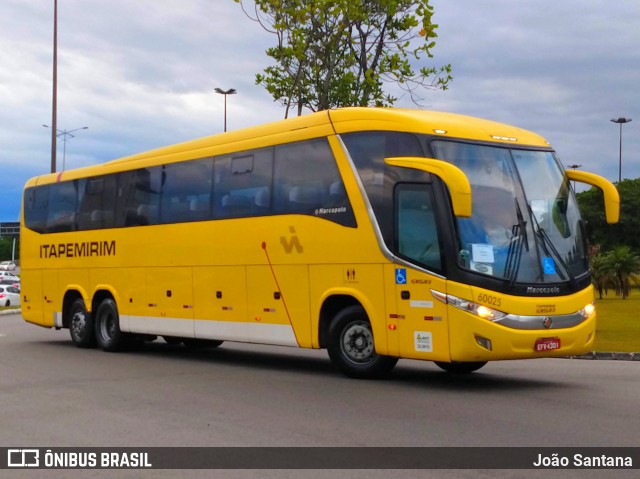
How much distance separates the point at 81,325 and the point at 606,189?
11357 mm

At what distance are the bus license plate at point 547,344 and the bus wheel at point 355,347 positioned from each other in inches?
83.6

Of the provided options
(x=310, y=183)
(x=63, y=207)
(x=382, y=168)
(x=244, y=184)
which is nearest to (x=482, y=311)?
(x=382, y=168)

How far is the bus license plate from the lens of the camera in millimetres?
11688

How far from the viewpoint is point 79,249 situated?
19.8 m

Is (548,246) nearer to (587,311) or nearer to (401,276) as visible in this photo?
(587,311)

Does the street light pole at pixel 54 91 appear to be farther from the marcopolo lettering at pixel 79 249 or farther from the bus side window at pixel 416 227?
the bus side window at pixel 416 227

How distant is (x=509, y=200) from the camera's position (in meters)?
12.1

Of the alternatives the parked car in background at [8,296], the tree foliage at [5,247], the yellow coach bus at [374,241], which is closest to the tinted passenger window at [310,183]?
the yellow coach bus at [374,241]

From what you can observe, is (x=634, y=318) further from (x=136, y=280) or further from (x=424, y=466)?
(x=424, y=466)

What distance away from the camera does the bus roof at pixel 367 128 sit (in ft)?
41.0

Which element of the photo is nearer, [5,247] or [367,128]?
[367,128]

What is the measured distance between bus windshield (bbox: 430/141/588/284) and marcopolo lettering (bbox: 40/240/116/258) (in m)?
8.81

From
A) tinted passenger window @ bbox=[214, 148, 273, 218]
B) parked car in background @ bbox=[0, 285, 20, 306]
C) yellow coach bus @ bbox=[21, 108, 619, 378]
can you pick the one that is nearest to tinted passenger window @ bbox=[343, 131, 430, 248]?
yellow coach bus @ bbox=[21, 108, 619, 378]

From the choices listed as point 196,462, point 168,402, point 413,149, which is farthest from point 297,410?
point 413,149
